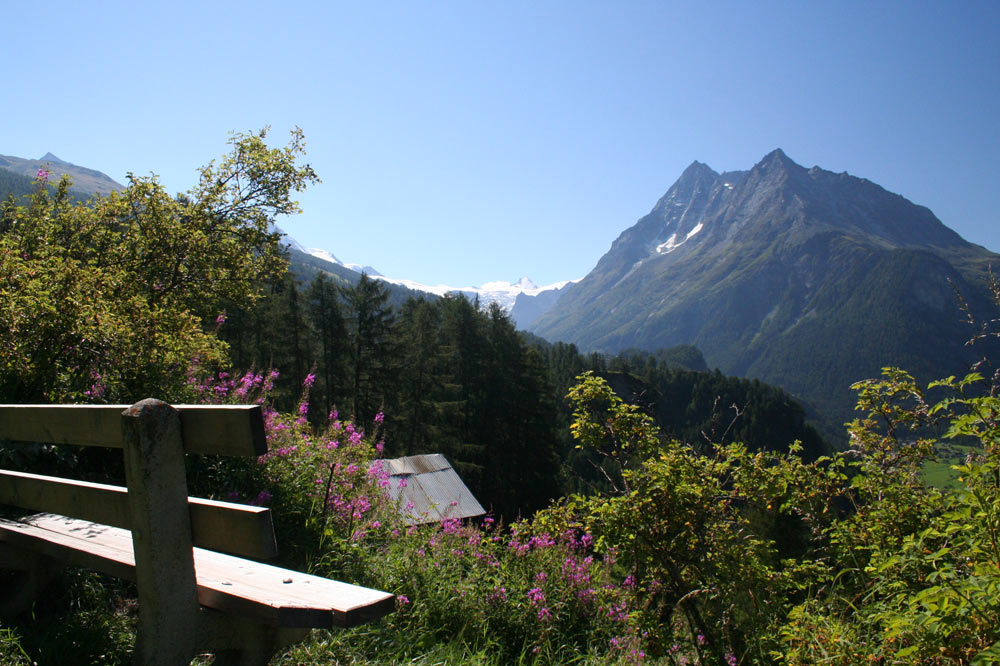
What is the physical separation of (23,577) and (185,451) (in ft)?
6.87

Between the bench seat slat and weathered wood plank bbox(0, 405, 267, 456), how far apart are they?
1.76 ft

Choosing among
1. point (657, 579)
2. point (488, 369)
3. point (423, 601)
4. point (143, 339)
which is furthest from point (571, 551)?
point (488, 369)

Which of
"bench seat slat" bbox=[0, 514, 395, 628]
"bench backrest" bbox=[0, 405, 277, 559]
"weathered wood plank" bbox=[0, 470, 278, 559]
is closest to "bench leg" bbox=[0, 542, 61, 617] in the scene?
"bench seat slat" bbox=[0, 514, 395, 628]

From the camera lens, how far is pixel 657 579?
439 cm

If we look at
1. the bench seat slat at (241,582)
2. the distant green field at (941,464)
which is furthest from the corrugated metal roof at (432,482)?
the distant green field at (941,464)

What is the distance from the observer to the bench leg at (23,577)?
291 cm

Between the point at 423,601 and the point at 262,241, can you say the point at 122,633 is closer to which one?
the point at 423,601

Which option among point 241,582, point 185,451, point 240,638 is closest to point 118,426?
point 185,451

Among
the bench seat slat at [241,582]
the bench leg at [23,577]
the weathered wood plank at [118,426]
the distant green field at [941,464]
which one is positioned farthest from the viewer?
the distant green field at [941,464]

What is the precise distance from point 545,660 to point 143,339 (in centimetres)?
433

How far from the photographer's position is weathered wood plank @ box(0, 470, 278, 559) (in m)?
1.74

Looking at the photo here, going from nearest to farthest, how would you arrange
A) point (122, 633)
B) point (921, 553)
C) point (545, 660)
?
point (921, 553) → point (122, 633) → point (545, 660)

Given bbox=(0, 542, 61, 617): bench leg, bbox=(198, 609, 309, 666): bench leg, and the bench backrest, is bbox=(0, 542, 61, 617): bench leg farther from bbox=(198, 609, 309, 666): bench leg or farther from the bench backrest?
bbox=(198, 609, 309, 666): bench leg

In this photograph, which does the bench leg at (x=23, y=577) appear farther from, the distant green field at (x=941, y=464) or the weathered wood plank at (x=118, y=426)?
the distant green field at (x=941, y=464)
